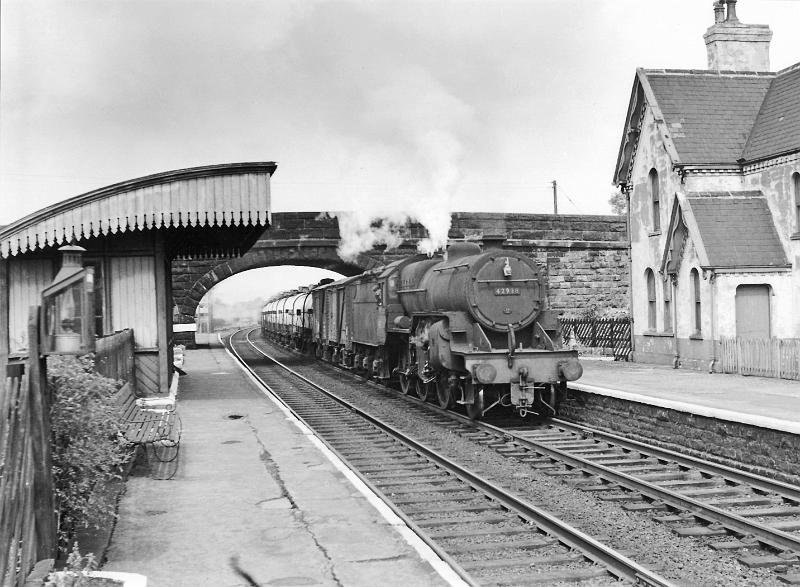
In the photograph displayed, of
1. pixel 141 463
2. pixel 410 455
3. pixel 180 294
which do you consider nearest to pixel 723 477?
pixel 410 455

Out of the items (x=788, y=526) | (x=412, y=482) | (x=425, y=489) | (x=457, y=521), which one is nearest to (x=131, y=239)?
(x=412, y=482)

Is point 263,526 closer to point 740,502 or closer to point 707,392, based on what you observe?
point 740,502

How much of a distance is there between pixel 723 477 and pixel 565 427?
3.99 metres

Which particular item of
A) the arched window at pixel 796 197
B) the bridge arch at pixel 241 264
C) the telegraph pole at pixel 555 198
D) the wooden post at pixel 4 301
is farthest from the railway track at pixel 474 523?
the telegraph pole at pixel 555 198

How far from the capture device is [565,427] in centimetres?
1280

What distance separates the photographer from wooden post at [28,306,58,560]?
16.4 ft

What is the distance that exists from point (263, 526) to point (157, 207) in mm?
8718

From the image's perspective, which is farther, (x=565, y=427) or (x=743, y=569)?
(x=565, y=427)

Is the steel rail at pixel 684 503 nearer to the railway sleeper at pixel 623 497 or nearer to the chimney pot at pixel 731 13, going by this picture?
the railway sleeper at pixel 623 497

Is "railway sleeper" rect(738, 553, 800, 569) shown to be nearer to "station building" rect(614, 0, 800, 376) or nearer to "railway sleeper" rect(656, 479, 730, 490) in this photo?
"railway sleeper" rect(656, 479, 730, 490)

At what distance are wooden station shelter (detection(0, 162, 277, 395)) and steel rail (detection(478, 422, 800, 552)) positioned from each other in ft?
23.8

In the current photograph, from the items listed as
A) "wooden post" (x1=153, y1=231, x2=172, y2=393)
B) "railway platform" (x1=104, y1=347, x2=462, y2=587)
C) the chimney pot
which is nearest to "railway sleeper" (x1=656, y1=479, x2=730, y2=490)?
"railway platform" (x1=104, y1=347, x2=462, y2=587)

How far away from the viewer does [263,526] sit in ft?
22.1

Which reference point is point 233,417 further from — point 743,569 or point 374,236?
point 374,236
